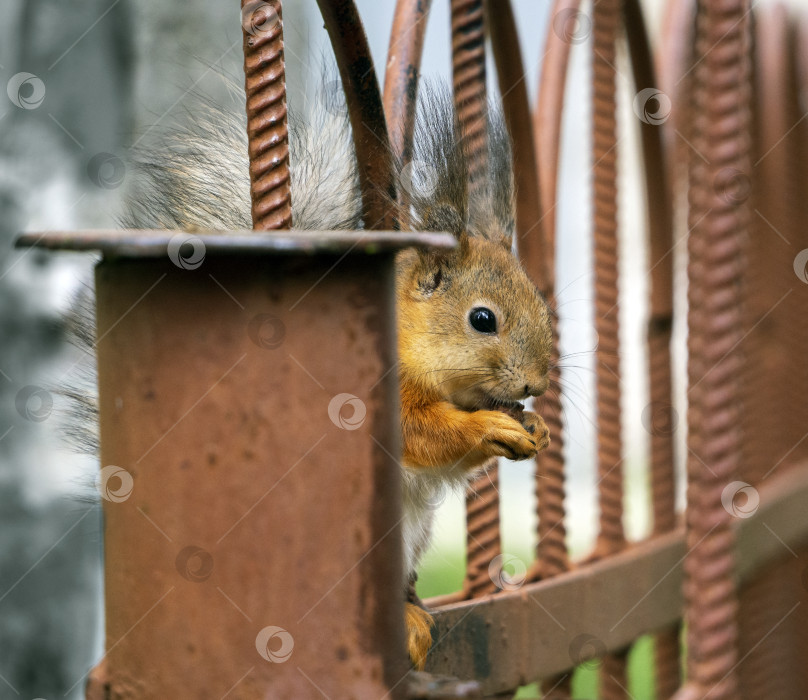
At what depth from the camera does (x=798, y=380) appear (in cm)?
173

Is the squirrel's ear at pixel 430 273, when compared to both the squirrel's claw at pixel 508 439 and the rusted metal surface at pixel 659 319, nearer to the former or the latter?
the squirrel's claw at pixel 508 439

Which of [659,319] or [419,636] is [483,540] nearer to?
[419,636]

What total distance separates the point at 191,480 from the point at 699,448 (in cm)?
72

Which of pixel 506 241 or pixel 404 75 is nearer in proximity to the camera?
pixel 404 75

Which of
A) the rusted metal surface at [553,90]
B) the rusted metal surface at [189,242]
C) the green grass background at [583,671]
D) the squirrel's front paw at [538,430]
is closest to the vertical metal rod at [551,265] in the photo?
the rusted metal surface at [553,90]

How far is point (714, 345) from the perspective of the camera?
1030mm

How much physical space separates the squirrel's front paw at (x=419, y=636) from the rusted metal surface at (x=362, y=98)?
413 mm

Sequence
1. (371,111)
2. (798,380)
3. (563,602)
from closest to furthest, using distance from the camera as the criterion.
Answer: (371,111) → (563,602) → (798,380)

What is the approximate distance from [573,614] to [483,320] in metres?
0.34

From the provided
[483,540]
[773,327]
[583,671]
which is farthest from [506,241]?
[583,671]

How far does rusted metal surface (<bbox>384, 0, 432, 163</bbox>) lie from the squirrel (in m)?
0.02

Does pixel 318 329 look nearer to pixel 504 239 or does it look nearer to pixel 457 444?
pixel 457 444

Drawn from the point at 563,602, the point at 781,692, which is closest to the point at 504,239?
the point at 563,602

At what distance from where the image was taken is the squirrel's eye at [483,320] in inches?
37.5
